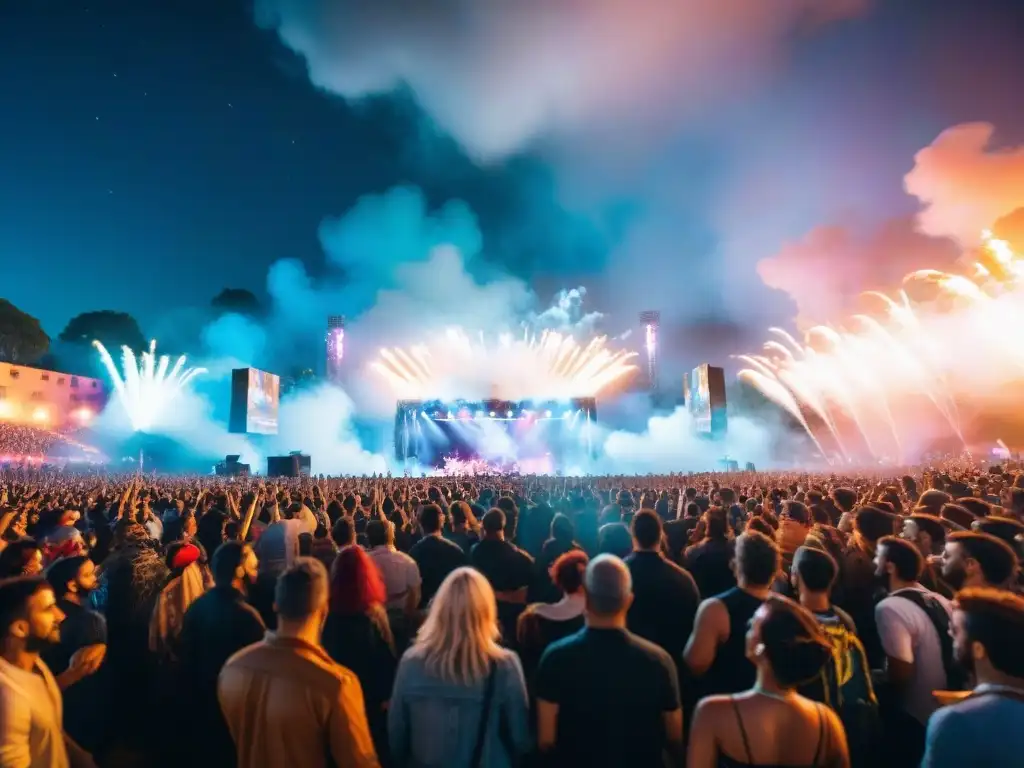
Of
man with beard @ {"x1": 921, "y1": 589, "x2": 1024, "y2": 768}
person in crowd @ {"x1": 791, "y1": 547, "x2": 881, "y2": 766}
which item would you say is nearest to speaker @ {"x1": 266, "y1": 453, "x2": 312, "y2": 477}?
person in crowd @ {"x1": 791, "y1": 547, "x2": 881, "y2": 766}

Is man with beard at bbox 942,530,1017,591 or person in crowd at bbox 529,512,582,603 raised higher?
man with beard at bbox 942,530,1017,591

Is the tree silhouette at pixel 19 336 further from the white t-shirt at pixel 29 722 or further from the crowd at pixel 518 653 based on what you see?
the white t-shirt at pixel 29 722

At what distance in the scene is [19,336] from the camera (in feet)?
197

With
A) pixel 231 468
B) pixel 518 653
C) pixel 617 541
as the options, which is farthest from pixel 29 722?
pixel 231 468

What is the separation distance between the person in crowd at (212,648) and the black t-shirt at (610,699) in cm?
201

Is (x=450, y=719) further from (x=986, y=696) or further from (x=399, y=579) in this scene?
(x=399, y=579)

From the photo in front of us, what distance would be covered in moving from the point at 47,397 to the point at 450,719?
198 ft

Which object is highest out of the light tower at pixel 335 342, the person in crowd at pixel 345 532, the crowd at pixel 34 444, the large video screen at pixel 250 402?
the light tower at pixel 335 342

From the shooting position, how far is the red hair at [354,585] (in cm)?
382

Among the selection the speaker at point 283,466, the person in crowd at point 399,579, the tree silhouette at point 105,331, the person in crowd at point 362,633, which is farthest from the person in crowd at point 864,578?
the tree silhouette at point 105,331

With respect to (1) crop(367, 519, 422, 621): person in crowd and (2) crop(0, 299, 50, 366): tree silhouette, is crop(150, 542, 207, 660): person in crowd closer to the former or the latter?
(1) crop(367, 519, 422, 621): person in crowd

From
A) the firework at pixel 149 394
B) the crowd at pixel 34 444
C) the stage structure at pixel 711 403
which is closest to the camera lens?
the stage structure at pixel 711 403

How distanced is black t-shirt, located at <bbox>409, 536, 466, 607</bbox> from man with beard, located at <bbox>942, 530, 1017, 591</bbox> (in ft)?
12.7

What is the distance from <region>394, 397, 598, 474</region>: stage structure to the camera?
41409 mm
